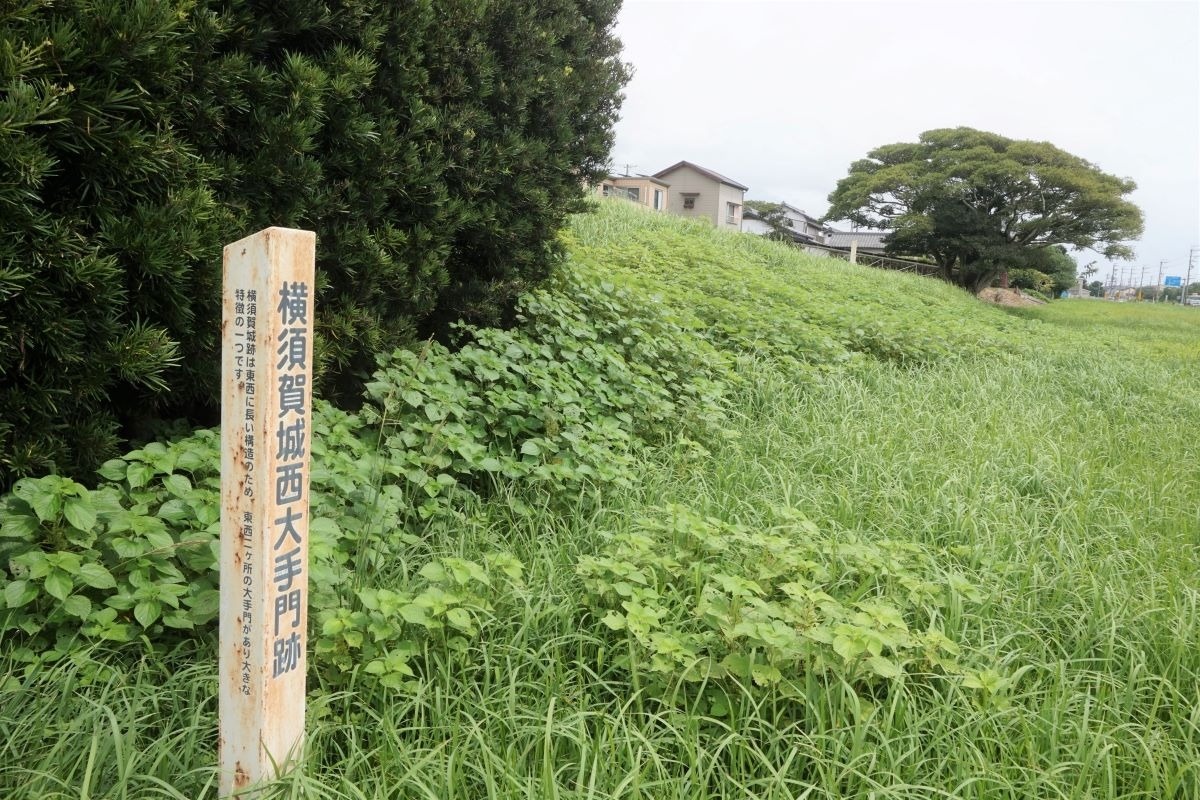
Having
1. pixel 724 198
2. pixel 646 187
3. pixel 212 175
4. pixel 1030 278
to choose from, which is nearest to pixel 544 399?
pixel 212 175

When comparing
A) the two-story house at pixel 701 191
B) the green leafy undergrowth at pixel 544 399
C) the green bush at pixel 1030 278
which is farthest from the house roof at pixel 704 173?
the green leafy undergrowth at pixel 544 399

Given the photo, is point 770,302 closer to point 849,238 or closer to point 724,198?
point 724,198

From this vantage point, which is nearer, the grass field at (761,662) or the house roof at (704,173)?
the grass field at (761,662)

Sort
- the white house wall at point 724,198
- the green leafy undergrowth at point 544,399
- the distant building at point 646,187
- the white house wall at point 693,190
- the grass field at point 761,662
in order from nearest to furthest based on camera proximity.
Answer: the grass field at point 761,662 → the green leafy undergrowth at point 544,399 → the distant building at point 646,187 → the white house wall at point 724,198 → the white house wall at point 693,190

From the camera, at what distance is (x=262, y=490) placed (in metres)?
1.55

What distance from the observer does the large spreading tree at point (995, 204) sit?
2327 cm

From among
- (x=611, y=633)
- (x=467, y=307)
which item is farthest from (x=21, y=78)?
(x=467, y=307)

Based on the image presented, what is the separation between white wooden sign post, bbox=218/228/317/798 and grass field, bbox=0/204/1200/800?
172 millimetres

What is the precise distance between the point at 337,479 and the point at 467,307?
6.17 ft

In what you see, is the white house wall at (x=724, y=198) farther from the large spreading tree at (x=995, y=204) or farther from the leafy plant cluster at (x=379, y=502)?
the leafy plant cluster at (x=379, y=502)

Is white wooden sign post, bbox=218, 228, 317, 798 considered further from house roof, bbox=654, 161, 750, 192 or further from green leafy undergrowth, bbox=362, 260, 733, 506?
house roof, bbox=654, 161, 750, 192

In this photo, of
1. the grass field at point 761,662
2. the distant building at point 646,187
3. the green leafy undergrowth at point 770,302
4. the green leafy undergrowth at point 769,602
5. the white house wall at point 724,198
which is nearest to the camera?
the grass field at point 761,662

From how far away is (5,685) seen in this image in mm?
1875

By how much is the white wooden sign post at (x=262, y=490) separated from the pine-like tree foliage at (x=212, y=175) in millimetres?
868
